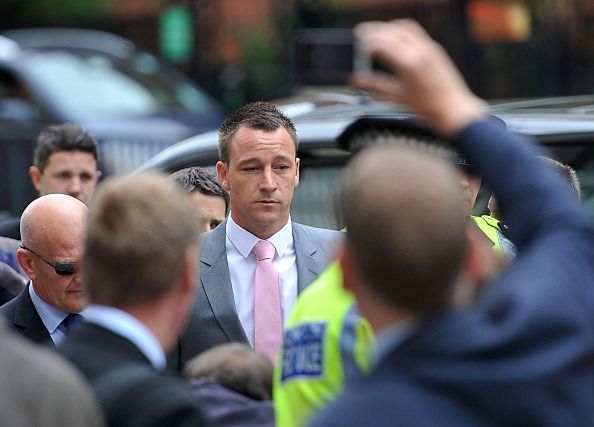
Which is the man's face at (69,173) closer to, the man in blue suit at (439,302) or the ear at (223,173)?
the ear at (223,173)

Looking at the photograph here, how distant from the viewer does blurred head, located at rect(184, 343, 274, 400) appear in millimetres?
3098

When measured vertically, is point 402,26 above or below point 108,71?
above

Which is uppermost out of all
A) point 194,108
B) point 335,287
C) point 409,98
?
point 409,98

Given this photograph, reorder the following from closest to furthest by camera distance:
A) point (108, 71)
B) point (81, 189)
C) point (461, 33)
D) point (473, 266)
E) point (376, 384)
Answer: point (376, 384)
point (473, 266)
point (81, 189)
point (108, 71)
point (461, 33)

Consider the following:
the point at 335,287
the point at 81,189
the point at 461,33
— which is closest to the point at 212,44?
the point at 461,33

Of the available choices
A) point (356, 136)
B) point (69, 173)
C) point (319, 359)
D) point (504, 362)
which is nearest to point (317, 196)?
point (356, 136)

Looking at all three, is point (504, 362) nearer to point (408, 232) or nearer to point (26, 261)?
point (408, 232)

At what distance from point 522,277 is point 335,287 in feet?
1.90

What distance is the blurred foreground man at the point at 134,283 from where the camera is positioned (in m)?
2.71

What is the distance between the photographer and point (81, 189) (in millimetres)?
7375

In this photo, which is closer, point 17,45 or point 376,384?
point 376,384

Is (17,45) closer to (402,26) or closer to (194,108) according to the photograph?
(194,108)

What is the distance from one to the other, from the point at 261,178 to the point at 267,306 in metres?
0.56

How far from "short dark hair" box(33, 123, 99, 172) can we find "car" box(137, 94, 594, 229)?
2.96ft
